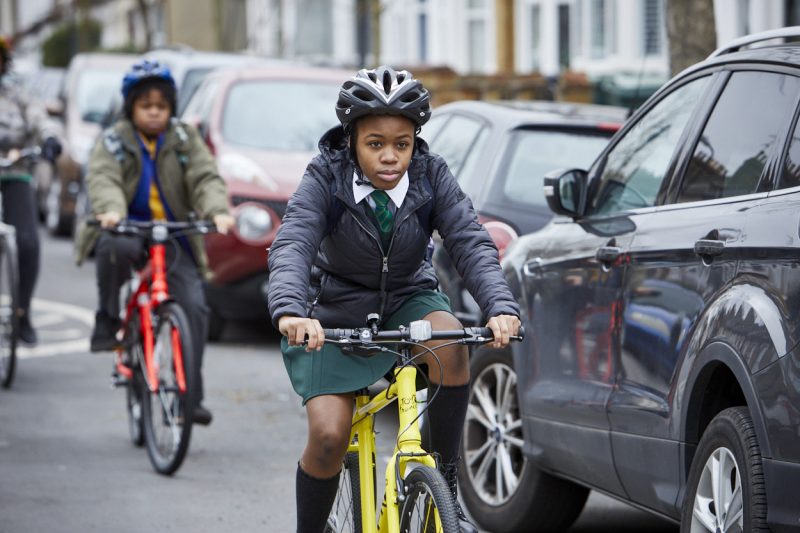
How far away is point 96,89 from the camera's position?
784 inches

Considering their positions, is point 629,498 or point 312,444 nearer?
point 312,444

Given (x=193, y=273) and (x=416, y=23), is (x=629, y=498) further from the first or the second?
(x=416, y=23)

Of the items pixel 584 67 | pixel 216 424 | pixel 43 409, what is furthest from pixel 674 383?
pixel 584 67

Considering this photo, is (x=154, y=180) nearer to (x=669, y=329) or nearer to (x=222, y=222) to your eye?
(x=222, y=222)

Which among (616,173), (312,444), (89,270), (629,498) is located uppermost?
(616,173)

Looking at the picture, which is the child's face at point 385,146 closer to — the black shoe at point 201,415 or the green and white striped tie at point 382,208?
the green and white striped tie at point 382,208

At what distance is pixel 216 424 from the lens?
897 cm

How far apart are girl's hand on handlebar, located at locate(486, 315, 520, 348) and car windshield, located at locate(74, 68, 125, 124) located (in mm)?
15256

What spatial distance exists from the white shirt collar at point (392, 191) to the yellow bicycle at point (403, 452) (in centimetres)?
41

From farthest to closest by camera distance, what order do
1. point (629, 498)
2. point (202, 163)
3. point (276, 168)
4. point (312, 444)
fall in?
point (276, 168) < point (202, 163) < point (629, 498) < point (312, 444)

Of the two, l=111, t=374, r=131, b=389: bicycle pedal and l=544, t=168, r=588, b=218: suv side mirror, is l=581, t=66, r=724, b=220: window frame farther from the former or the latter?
l=111, t=374, r=131, b=389: bicycle pedal

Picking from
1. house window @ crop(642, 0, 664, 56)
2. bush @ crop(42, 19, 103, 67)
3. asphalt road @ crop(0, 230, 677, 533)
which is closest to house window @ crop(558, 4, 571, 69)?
house window @ crop(642, 0, 664, 56)

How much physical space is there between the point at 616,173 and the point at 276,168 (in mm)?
5722

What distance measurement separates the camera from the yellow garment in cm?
818
